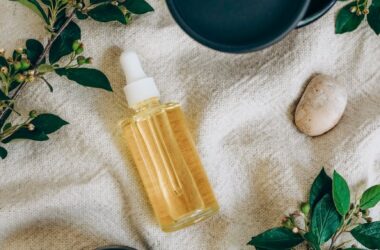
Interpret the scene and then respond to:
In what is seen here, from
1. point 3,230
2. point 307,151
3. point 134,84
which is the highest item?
point 134,84

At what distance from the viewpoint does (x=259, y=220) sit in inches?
31.2

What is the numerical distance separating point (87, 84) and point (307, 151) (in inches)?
12.3

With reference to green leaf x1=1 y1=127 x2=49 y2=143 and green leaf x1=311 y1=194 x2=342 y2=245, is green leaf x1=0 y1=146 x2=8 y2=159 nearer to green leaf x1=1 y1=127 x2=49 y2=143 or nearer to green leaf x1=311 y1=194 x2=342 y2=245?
green leaf x1=1 y1=127 x2=49 y2=143

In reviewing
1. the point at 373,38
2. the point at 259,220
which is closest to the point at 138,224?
the point at 259,220

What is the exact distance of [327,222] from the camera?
0.74 m

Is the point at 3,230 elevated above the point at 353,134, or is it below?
below

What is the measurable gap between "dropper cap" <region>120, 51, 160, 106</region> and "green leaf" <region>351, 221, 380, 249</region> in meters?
0.31

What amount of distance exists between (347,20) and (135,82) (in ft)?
0.99

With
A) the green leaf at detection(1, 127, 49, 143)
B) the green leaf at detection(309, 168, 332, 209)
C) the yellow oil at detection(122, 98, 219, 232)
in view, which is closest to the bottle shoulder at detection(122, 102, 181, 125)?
the yellow oil at detection(122, 98, 219, 232)

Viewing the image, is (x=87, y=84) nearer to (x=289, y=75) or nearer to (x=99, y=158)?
(x=99, y=158)

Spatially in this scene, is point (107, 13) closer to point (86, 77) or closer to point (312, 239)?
point (86, 77)

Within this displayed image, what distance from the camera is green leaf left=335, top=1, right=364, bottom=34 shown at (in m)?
0.77

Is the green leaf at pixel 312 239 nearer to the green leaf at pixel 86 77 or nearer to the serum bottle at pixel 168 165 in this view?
the serum bottle at pixel 168 165

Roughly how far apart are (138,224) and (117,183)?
63 millimetres
